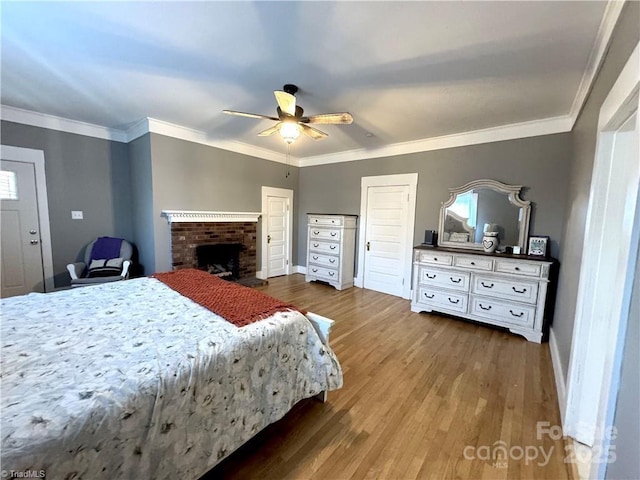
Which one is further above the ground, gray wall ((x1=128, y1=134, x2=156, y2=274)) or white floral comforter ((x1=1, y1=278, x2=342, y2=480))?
gray wall ((x1=128, y1=134, x2=156, y2=274))

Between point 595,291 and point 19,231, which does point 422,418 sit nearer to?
point 595,291

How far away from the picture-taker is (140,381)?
104cm

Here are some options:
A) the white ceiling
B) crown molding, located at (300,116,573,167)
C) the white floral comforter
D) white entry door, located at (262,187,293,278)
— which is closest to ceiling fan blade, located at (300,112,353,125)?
the white ceiling

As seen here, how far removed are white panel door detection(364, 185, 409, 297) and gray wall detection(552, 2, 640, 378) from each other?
6.59ft

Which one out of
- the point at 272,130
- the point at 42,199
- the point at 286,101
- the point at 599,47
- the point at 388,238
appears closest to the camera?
the point at 599,47

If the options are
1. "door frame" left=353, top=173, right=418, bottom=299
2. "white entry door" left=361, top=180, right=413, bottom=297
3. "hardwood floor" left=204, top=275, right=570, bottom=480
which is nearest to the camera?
"hardwood floor" left=204, top=275, right=570, bottom=480

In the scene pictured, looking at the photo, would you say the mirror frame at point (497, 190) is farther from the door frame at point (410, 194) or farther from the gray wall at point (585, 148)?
the gray wall at point (585, 148)

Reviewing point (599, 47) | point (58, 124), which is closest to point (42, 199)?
point (58, 124)

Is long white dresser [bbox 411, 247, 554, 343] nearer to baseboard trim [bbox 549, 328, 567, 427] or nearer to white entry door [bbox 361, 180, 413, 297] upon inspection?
baseboard trim [bbox 549, 328, 567, 427]

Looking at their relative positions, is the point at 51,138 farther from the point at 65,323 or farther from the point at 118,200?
the point at 65,323

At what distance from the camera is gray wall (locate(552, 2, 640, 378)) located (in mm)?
1292

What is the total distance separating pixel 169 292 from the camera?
6.91 feet

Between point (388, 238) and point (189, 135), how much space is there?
352cm

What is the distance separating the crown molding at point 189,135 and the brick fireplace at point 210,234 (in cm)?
110
